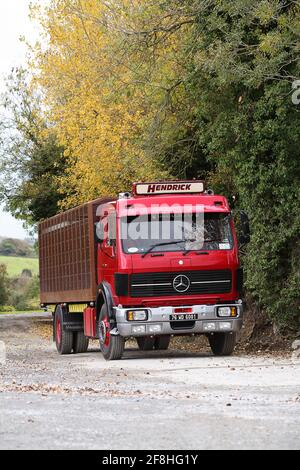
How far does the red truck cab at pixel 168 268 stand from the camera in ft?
66.6

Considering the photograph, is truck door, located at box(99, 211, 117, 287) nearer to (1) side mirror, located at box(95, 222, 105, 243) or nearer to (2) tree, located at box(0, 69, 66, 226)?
(1) side mirror, located at box(95, 222, 105, 243)

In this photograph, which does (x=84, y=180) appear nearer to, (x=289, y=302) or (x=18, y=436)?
(x=289, y=302)

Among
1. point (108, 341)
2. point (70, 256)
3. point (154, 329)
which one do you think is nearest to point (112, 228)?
point (154, 329)

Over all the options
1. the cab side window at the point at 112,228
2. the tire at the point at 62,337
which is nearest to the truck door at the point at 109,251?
the cab side window at the point at 112,228

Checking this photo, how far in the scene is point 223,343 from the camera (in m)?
21.6

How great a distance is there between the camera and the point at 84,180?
3086 cm

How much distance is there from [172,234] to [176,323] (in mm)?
1740

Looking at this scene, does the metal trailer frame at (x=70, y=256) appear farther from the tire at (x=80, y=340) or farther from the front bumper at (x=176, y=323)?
the front bumper at (x=176, y=323)

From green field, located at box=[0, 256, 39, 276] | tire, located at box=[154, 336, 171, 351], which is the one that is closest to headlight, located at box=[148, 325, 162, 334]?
tire, located at box=[154, 336, 171, 351]

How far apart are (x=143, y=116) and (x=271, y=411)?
1950cm

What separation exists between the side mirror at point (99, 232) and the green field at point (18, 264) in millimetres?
76002

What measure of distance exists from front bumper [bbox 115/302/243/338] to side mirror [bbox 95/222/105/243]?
179 cm
